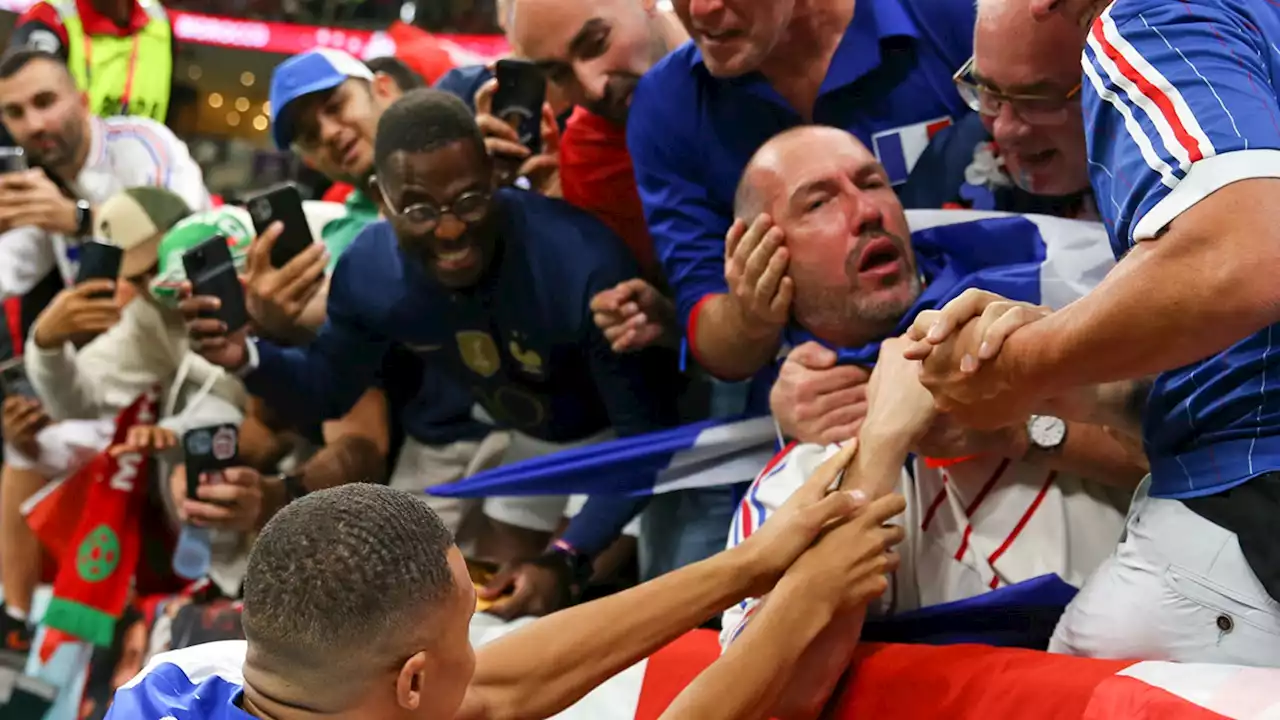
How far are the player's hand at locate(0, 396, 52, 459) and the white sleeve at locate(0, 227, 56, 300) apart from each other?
391mm

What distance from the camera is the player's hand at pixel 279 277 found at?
2.83 metres

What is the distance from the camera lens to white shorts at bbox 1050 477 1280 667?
53.0 inches

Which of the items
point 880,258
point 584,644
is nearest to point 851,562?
point 584,644

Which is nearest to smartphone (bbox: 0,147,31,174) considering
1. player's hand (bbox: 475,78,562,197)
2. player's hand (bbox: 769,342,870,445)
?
player's hand (bbox: 475,78,562,197)

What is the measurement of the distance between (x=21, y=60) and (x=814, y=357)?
2825 millimetres

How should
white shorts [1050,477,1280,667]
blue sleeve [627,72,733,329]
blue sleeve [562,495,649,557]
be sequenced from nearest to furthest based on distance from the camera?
white shorts [1050,477,1280,667] → blue sleeve [627,72,733,329] → blue sleeve [562,495,649,557]

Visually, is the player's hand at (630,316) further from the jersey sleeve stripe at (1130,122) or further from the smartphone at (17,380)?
the smartphone at (17,380)

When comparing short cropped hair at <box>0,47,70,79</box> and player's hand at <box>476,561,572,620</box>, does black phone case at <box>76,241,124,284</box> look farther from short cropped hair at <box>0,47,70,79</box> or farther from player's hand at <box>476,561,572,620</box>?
player's hand at <box>476,561,572,620</box>

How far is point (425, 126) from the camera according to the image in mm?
2379

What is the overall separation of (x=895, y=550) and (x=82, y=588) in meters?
2.30

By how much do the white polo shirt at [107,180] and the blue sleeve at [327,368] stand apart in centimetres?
97

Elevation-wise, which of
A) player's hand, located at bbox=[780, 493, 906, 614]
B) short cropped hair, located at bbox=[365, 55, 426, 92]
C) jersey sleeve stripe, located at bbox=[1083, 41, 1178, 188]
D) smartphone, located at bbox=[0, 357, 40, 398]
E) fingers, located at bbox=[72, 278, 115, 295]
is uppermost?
jersey sleeve stripe, located at bbox=[1083, 41, 1178, 188]

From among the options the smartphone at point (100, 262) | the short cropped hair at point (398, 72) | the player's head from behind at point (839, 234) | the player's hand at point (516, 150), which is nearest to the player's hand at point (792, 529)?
the player's head from behind at point (839, 234)

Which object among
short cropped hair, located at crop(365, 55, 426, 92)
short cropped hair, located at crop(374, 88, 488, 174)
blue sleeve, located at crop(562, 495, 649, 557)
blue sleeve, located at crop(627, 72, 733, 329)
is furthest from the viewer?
short cropped hair, located at crop(365, 55, 426, 92)
